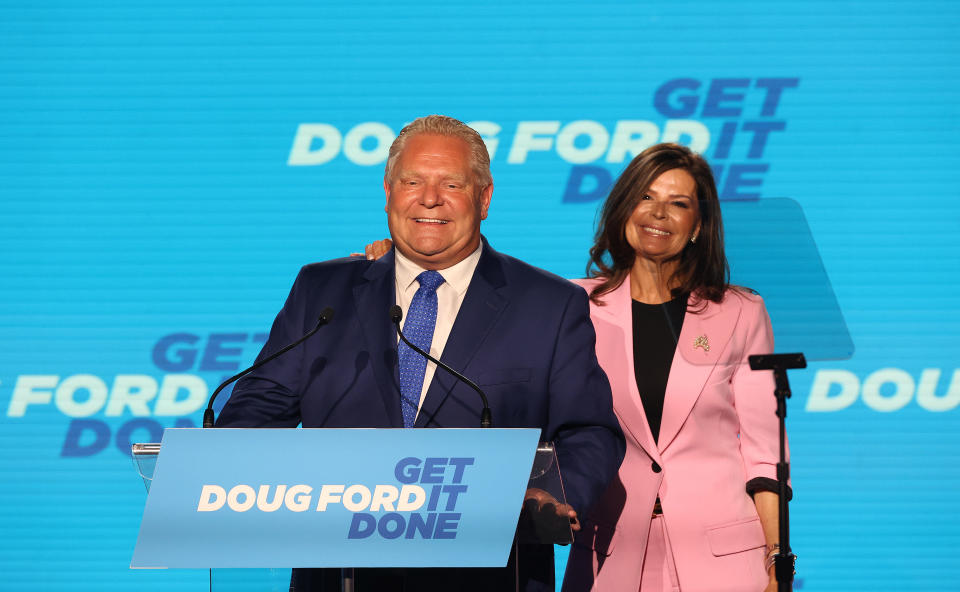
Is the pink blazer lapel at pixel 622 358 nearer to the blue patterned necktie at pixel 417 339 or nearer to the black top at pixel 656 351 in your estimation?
the black top at pixel 656 351

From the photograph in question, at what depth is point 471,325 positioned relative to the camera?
195 centimetres

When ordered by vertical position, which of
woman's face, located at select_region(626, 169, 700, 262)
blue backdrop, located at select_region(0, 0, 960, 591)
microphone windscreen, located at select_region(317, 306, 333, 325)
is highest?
blue backdrop, located at select_region(0, 0, 960, 591)

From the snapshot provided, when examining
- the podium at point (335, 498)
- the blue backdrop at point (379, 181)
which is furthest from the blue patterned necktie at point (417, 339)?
the blue backdrop at point (379, 181)

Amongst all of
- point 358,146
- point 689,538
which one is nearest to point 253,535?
point 689,538

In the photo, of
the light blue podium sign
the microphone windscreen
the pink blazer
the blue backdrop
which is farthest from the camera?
the blue backdrop

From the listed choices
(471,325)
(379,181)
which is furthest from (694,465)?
(379,181)

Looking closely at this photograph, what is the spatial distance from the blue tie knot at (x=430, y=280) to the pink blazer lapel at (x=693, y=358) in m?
0.60

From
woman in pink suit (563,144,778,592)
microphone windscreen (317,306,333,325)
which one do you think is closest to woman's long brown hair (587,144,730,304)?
woman in pink suit (563,144,778,592)

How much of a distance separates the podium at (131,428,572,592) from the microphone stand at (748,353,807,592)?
2.38 ft

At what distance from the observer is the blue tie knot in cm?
206

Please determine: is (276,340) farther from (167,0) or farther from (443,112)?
(167,0)

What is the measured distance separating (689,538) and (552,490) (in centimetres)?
85

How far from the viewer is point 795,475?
3596mm

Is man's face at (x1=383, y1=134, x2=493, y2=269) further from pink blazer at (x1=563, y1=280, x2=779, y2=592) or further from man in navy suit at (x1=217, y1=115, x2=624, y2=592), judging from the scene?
pink blazer at (x1=563, y1=280, x2=779, y2=592)
